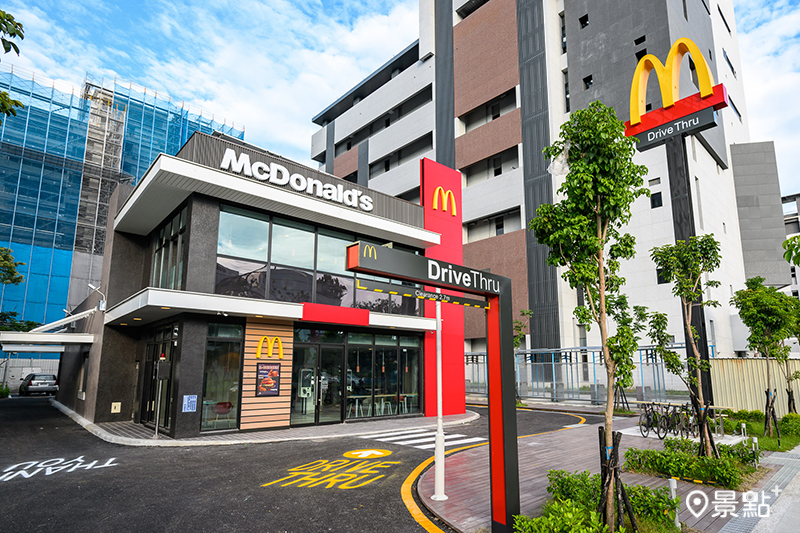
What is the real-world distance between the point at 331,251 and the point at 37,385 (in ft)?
93.9

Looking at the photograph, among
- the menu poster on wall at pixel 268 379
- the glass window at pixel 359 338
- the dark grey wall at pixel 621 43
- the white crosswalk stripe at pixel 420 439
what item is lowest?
the white crosswalk stripe at pixel 420 439

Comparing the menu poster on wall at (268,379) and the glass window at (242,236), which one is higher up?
the glass window at (242,236)

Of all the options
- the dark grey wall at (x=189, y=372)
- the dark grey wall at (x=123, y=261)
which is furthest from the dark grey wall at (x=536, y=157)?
the dark grey wall at (x=189, y=372)

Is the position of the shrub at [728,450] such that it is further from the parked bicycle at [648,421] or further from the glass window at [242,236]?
the glass window at [242,236]

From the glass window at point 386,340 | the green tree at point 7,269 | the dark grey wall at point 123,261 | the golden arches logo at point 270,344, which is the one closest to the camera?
the golden arches logo at point 270,344

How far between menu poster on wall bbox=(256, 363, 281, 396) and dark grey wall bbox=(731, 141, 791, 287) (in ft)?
138

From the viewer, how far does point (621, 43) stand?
32469mm

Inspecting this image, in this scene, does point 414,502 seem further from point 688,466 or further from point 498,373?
point 688,466

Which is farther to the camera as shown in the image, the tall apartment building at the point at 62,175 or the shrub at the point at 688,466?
the tall apartment building at the point at 62,175

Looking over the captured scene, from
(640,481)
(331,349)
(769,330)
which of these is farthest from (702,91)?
(331,349)

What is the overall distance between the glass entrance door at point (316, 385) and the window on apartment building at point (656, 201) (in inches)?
961

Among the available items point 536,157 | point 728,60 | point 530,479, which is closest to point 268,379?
point 530,479

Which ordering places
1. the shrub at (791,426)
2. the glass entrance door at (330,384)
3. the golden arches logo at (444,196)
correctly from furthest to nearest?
the golden arches logo at (444,196) < the glass entrance door at (330,384) < the shrub at (791,426)

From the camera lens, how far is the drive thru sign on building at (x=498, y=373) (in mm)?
5234
